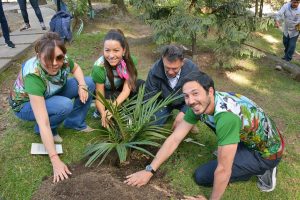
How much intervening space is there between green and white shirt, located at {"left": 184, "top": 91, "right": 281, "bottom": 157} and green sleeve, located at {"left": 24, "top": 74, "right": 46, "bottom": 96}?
116 cm

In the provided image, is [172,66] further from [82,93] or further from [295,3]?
[295,3]

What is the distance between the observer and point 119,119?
8.63 ft

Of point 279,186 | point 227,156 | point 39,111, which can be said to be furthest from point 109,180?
point 279,186

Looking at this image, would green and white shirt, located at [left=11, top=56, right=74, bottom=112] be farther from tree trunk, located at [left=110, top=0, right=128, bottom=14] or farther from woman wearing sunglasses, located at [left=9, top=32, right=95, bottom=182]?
tree trunk, located at [left=110, top=0, right=128, bottom=14]

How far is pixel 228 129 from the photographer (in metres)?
2.00

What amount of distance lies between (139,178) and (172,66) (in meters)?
1.03

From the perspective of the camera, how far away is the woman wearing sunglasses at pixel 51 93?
243 cm

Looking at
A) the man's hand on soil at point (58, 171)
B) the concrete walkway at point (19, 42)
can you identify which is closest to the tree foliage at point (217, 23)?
the concrete walkway at point (19, 42)

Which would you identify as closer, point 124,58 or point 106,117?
point 106,117

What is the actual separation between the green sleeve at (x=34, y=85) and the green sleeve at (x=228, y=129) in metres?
Answer: 1.40

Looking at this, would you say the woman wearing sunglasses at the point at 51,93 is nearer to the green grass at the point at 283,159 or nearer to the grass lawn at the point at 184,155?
the grass lawn at the point at 184,155

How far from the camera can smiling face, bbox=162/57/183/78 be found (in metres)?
2.85

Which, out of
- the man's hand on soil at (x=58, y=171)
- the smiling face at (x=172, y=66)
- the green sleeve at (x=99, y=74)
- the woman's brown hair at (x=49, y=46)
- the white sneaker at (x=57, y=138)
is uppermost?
the woman's brown hair at (x=49, y=46)

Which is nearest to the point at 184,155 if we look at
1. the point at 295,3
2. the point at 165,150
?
the point at 165,150
